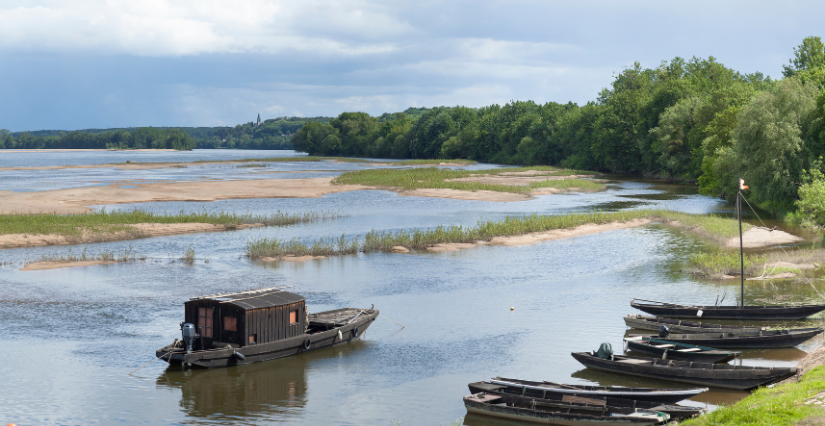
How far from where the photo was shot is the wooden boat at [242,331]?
26.5 m

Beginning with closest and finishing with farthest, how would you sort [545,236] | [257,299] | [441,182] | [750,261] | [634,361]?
[634,361], [257,299], [750,261], [545,236], [441,182]

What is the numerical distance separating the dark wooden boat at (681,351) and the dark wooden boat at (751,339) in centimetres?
61

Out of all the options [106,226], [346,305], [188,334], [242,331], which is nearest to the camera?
[188,334]

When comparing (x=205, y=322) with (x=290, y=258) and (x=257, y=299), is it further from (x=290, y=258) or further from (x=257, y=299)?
(x=290, y=258)

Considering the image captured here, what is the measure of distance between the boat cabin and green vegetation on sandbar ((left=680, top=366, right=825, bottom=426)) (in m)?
15.7

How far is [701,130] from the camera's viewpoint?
102938 millimetres

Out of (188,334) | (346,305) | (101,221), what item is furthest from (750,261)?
(101,221)

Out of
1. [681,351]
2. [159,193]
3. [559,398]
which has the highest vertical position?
[159,193]

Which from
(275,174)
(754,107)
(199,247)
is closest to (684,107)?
(754,107)

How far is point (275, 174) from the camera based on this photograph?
142 metres

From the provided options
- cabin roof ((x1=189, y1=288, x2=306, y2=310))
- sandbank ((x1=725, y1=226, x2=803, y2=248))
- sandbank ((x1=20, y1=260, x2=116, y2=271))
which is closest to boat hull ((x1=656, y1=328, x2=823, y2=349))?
cabin roof ((x1=189, y1=288, x2=306, y2=310))

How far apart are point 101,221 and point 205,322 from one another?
39560mm

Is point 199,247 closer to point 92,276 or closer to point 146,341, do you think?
point 92,276

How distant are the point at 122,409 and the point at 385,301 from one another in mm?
17179
